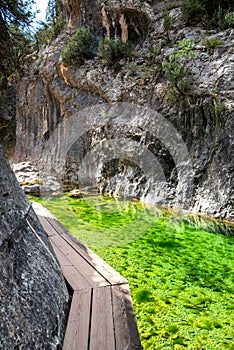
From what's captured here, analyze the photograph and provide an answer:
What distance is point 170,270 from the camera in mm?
4570

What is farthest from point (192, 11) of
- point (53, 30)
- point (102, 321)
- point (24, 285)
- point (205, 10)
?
point (24, 285)

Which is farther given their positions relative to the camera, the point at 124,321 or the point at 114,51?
the point at 114,51

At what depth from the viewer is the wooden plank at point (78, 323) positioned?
2.02 m

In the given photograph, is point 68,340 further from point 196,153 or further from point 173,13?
point 173,13

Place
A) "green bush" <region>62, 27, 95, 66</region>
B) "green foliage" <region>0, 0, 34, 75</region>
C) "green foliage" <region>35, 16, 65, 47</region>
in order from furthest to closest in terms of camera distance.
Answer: "green foliage" <region>35, 16, 65, 47</region>
"green bush" <region>62, 27, 95, 66</region>
"green foliage" <region>0, 0, 34, 75</region>

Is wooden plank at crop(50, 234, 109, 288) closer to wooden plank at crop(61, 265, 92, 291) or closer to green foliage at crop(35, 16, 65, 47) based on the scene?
wooden plank at crop(61, 265, 92, 291)

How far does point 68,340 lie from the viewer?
6.69 feet

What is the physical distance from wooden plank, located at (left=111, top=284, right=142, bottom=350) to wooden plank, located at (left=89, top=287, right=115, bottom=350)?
0.16ft

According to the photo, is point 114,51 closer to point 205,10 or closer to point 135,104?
point 135,104

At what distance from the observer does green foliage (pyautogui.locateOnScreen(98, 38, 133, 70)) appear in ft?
44.8

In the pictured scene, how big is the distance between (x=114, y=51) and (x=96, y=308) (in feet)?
44.9

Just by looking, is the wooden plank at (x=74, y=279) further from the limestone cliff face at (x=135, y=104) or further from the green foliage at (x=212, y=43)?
the green foliage at (x=212, y=43)

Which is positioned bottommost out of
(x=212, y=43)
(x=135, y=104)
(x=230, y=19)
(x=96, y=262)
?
(x=96, y=262)

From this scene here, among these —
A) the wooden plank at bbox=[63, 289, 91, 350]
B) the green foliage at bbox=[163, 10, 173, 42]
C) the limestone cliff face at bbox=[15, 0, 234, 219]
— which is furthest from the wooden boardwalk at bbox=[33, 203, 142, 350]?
the green foliage at bbox=[163, 10, 173, 42]
